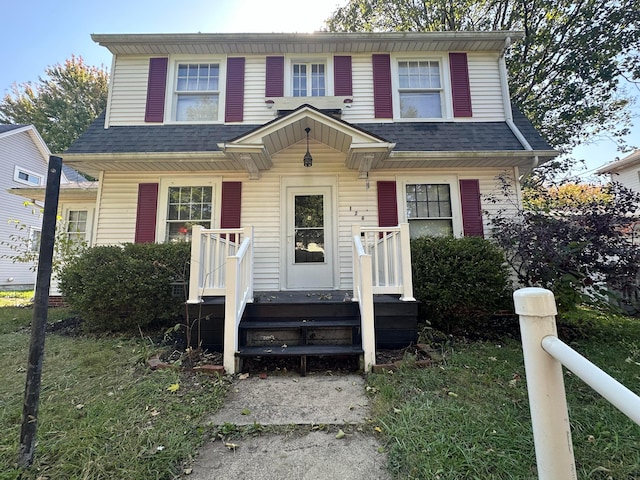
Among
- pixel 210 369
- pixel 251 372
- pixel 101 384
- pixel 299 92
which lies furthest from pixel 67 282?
pixel 299 92

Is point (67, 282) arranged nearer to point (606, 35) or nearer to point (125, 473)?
point (125, 473)

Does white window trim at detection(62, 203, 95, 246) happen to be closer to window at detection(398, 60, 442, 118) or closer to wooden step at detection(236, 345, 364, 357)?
wooden step at detection(236, 345, 364, 357)

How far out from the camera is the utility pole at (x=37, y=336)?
174 centimetres

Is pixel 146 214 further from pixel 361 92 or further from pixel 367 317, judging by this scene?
pixel 361 92

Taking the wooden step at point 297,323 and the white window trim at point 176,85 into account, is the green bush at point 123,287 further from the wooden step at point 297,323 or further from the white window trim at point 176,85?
the white window trim at point 176,85

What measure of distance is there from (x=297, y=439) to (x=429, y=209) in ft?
16.0

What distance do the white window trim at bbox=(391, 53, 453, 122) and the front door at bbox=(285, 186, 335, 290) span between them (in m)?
2.42

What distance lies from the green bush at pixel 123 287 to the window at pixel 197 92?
3.29 m

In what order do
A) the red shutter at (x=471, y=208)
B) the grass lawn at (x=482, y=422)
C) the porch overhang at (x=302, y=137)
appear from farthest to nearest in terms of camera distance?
1. the red shutter at (x=471, y=208)
2. the porch overhang at (x=302, y=137)
3. the grass lawn at (x=482, y=422)

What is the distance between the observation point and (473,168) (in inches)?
230

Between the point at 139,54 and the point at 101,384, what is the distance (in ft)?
22.0

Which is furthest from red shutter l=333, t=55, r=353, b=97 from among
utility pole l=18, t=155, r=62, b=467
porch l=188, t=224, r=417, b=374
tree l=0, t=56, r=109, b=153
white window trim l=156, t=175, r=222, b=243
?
tree l=0, t=56, r=109, b=153

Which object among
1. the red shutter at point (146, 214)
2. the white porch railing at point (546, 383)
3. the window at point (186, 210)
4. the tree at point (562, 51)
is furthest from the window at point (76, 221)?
the tree at point (562, 51)

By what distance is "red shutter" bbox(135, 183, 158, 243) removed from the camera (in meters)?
5.71
